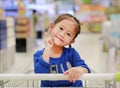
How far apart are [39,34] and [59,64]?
14.3m

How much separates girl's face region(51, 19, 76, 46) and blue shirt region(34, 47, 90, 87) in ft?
0.43

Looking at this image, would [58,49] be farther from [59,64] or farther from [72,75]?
[72,75]

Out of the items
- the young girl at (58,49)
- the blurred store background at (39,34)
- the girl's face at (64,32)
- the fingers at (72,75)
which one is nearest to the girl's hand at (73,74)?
the fingers at (72,75)

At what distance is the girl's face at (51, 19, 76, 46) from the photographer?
1.90 meters

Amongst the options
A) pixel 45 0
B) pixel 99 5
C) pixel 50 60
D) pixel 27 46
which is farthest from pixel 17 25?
pixel 99 5

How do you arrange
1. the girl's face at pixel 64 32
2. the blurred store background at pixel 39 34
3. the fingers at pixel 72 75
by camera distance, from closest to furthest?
the fingers at pixel 72 75 → the girl's face at pixel 64 32 → the blurred store background at pixel 39 34

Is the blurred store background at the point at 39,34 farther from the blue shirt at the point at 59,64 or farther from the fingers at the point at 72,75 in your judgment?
the fingers at the point at 72,75

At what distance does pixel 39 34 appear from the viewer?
53.3 feet

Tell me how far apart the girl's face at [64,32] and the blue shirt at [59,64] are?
0.43 feet

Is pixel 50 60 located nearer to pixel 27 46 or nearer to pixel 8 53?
pixel 8 53

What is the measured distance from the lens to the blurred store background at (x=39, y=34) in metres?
6.68

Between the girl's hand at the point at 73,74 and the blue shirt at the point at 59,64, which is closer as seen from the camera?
the girl's hand at the point at 73,74

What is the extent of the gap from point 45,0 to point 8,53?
13232 millimetres

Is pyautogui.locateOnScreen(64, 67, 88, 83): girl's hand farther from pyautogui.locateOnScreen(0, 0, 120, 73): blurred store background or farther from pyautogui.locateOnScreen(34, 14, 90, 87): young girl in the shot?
pyautogui.locateOnScreen(0, 0, 120, 73): blurred store background
